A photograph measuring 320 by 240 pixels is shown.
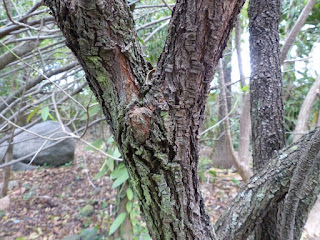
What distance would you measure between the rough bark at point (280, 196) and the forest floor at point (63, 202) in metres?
0.78

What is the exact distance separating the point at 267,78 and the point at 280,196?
535mm

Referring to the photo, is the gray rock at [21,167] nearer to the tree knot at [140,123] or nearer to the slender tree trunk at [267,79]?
the slender tree trunk at [267,79]

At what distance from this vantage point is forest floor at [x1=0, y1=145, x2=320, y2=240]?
2.09 m

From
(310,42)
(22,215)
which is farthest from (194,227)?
(310,42)

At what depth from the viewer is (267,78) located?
110 cm

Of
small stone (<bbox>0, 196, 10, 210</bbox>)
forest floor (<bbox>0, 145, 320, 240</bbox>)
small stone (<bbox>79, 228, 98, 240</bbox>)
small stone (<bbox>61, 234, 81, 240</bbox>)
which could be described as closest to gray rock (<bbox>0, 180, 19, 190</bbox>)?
forest floor (<bbox>0, 145, 320, 240</bbox>)

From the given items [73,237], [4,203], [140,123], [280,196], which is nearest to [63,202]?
[4,203]

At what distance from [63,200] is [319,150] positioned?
101 inches

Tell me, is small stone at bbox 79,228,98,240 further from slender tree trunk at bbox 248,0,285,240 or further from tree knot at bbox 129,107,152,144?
tree knot at bbox 129,107,152,144

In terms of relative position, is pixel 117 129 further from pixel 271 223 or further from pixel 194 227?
pixel 271 223

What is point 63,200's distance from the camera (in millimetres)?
2607

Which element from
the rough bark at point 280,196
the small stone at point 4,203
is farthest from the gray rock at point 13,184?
the rough bark at point 280,196

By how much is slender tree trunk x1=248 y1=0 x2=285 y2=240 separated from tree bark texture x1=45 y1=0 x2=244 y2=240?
661mm

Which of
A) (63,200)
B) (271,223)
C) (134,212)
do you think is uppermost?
(271,223)
